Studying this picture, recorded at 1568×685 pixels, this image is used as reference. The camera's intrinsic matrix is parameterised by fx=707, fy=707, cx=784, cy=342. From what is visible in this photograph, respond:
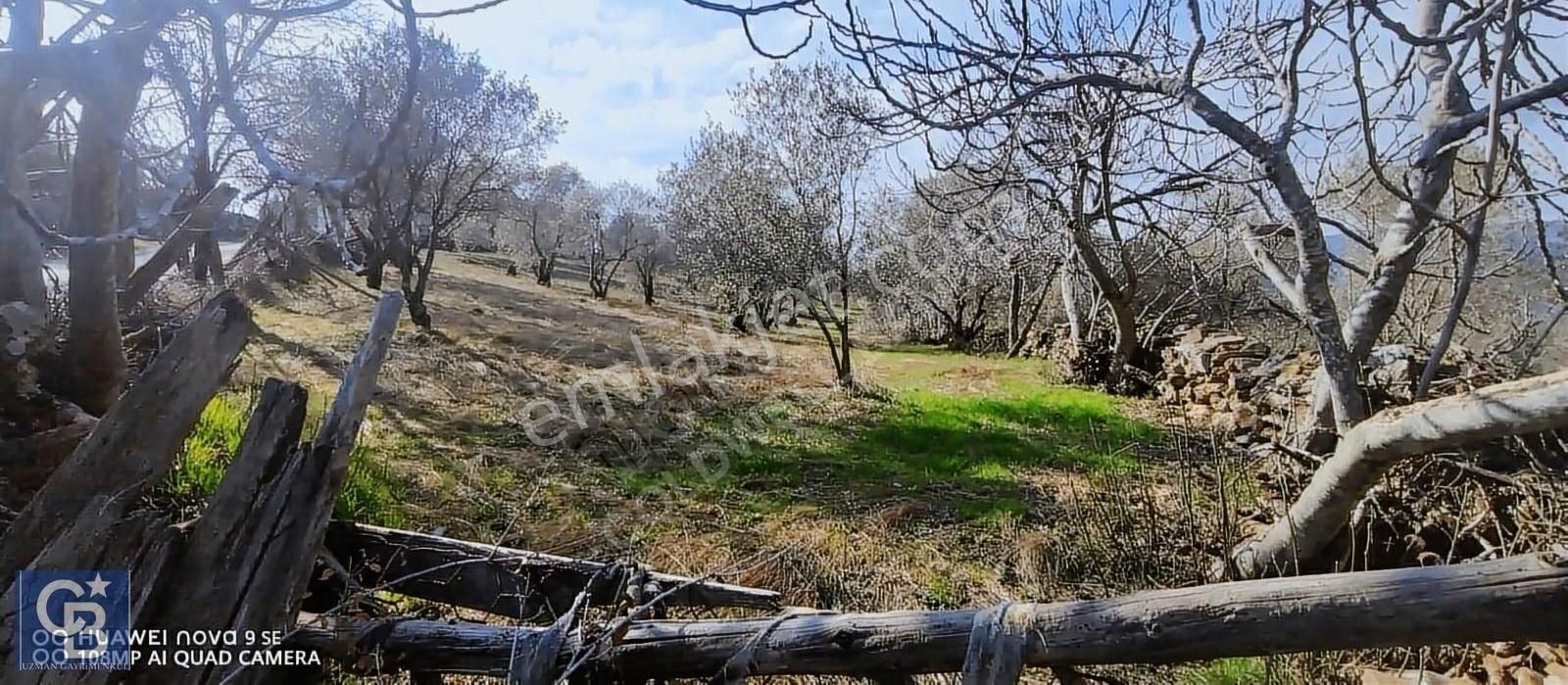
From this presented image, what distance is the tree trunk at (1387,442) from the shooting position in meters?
1.51

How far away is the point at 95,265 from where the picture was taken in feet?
9.39

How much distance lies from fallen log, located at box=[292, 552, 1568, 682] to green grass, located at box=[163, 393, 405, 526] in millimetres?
1291

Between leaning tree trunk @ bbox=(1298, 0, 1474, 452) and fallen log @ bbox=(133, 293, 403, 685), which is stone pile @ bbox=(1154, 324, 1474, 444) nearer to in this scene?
leaning tree trunk @ bbox=(1298, 0, 1474, 452)

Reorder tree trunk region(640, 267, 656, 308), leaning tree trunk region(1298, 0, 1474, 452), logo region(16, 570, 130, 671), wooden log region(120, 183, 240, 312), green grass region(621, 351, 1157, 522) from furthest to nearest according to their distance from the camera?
tree trunk region(640, 267, 656, 308) < green grass region(621, 351, 1157, 522) < wooden log region(120, 183, 240, 312) < leaning tree trunk region(1298, 0, 1474, 452) < logo region(16, 570, 130, 671)

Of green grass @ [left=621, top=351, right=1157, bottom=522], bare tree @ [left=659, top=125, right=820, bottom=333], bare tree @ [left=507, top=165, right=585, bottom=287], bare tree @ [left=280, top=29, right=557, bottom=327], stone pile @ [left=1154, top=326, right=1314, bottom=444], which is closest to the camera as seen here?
green grass @ [left=621, top=351, right=1157, bottom=522]

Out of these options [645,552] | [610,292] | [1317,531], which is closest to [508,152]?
[610,292]

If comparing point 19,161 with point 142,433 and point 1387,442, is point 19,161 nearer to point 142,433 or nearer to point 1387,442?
point 142,433

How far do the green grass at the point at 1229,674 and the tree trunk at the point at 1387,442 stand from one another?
36cm

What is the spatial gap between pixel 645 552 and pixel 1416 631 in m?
2.88

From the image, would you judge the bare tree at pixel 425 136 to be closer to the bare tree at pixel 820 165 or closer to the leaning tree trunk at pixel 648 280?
the bare tree at pixel 820 165

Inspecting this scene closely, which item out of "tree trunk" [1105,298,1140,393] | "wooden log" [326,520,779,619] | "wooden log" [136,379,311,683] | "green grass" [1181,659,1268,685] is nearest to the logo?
"wooden log" [136,379,311,683]

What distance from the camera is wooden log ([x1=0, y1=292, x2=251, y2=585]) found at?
4.53 feet

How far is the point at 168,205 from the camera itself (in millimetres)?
2666

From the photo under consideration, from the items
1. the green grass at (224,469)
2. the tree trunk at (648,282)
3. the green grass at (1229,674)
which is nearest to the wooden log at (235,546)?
the green grass at (224,469)
